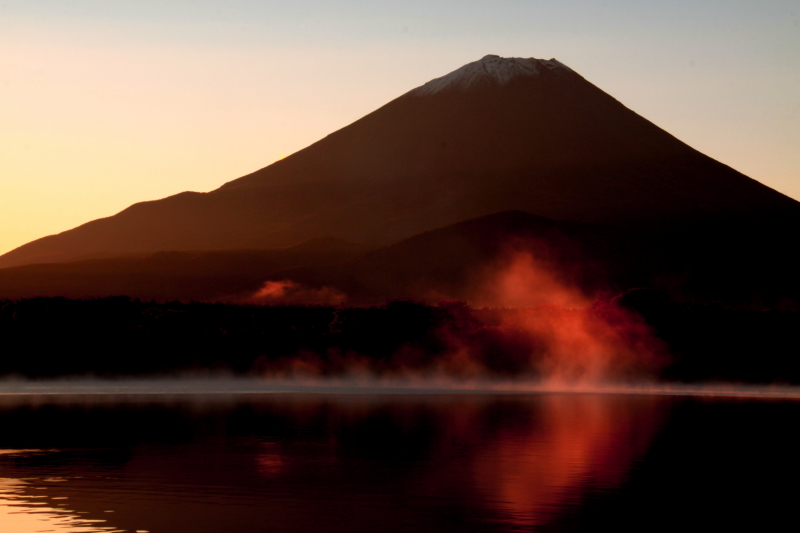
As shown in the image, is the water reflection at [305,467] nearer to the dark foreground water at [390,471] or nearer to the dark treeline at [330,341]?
the dark foreground water at [390,471]

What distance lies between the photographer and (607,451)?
4069 cm

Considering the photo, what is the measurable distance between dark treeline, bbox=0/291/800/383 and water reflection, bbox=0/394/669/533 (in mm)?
41044

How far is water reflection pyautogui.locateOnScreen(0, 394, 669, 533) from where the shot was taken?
85.9ft

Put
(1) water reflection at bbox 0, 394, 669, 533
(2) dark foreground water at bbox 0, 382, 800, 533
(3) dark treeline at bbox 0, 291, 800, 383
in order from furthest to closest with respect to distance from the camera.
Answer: (3) dark treeline at bbox 0, 291, 800, 383, (2) dark foreground water at bbox 0, 382, 800, 533, (1) water reflection at bbox 0, 394, 669, 533

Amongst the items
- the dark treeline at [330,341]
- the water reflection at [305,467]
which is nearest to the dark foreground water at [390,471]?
the water reflection at [305,467]

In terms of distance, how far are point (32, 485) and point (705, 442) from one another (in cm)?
2791

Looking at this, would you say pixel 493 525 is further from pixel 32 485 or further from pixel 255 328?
pixel 255 328

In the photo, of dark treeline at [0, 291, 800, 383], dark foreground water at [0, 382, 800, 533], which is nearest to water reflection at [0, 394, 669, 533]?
dark foreground water at [0, 382, 800, 533]

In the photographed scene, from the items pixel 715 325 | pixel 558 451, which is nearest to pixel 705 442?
pixel 558 451

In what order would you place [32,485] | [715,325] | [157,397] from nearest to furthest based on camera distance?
[32,485], [157,397], [715,325]

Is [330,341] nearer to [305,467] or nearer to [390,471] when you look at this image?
[305,467]

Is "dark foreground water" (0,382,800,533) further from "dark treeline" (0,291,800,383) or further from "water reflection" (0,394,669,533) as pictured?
"dark treeline" (0,291,800,383)

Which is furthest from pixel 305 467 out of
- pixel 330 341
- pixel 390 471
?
pixel 330 341

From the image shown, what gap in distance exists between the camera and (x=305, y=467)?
115 feet
